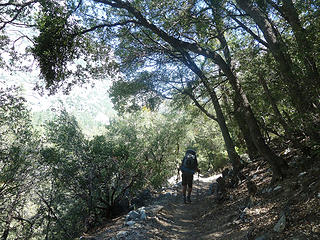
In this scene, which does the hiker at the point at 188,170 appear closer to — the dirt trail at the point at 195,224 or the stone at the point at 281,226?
the dirt trail at the point at 195,224

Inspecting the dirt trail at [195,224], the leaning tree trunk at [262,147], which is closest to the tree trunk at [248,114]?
the leaning tree trunk at [262,147]

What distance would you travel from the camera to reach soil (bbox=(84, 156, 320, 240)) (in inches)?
125

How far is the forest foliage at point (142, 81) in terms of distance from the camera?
5164 millimetres

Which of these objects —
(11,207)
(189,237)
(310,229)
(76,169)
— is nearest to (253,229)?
(310,229)

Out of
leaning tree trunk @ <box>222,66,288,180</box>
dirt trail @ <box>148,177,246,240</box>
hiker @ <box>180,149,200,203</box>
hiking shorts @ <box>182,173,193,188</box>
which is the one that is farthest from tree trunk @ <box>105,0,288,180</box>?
hiking shorts @ <box>182,173,193,188</box>

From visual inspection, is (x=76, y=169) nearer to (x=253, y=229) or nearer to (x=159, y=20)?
(x=159, y=20)

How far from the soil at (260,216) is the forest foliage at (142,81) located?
675mm

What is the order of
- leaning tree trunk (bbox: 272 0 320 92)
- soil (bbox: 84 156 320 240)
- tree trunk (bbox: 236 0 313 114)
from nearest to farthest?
soil (bbox: 84 156 320 240), leaning tree trunk (bbox: 272 0 320 92), tree trunk (bbox: 236 0 313 114)

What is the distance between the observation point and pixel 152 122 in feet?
72.6

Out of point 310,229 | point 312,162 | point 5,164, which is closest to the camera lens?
point 310,229

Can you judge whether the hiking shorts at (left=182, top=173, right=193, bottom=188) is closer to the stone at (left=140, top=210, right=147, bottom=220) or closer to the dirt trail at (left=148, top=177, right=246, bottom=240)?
the dirt trail at (left=148, top=177, right=246, bottom=240)

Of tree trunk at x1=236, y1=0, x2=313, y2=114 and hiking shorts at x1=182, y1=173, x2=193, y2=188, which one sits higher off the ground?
tree trunk at x1=236, y1=0, x2=313, y2=114

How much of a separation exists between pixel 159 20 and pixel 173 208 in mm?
6923

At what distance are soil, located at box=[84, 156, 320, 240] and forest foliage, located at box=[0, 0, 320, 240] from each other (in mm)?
675
